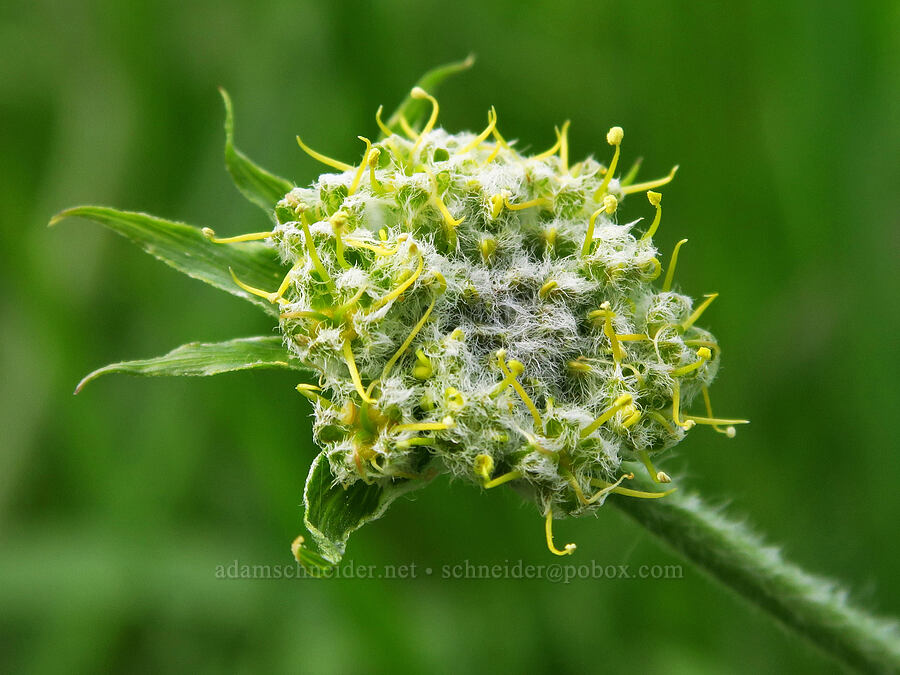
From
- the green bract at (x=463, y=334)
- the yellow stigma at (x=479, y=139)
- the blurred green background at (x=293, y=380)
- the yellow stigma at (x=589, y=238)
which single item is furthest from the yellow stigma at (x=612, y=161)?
the blurred green background at (x=293, y=380)

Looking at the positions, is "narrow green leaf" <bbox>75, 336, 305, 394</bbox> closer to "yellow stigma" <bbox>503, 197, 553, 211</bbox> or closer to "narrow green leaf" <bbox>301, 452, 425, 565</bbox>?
"narrow green leaf" <bbox>301, 452, 425, 565</bbox>

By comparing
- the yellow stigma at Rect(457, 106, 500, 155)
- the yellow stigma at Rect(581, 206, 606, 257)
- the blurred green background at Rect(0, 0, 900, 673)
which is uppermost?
the yellow stigma at Rect(457, 106, 500, 155)

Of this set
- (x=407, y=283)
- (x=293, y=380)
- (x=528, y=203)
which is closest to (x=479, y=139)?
(x=528, y=203)

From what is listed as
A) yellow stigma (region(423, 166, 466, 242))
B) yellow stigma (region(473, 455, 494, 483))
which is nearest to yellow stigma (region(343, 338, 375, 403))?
yellow stigma (region(473, 455, 494, 483))

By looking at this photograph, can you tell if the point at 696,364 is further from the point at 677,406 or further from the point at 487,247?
the point at 487,247

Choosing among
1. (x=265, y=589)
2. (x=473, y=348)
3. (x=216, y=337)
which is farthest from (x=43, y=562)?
(x=473, y=348)

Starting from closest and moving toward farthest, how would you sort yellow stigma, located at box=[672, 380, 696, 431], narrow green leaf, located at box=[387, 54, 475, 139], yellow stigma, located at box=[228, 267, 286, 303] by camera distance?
1. yellow stigma, located at box=[672, 380, 696, 431]
2. yellow stigma, located at box=[228, 267, 286, 303]
3. narrow green leaf, located at box=[387, 54, 475, 139]

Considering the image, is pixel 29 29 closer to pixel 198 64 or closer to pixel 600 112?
pixel 198 64
